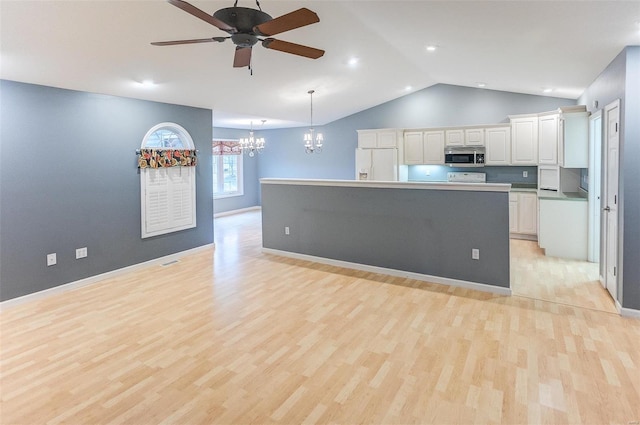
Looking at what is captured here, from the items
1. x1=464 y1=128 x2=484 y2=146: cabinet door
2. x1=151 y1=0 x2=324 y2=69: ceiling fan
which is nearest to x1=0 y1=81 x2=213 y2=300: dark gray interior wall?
x1=151 y1=0 x2=324 y2=69: ceiling fan

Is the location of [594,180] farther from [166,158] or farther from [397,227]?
[166,158]

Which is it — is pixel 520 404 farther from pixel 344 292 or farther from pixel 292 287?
pixel 292 287

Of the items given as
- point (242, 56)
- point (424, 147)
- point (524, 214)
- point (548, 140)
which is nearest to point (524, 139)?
point (548, 140)

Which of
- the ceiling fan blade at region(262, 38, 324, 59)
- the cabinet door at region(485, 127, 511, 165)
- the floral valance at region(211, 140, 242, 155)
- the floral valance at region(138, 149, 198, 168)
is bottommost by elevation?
the floral valance at region(138, 149, 198, 168)

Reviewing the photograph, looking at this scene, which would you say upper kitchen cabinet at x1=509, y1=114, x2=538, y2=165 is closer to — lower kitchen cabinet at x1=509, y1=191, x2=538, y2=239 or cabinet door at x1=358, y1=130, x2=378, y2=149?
lower kitchen cabinet at x1=509, y1=191, x2=538, y2=239

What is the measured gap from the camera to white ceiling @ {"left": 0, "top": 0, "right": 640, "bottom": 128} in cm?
298

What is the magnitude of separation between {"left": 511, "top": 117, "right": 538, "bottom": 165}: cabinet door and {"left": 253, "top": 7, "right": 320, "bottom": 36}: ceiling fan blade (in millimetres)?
5842

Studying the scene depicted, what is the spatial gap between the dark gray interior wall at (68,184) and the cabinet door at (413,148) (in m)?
4.71

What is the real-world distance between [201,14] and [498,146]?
6.40m

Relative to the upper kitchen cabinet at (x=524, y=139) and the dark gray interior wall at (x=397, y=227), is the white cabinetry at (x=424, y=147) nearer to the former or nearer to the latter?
the upper kitchen cabinet at (x=524, y=139)

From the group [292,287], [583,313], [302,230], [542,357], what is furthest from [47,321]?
[583,313]

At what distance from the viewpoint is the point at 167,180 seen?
567 centimetres

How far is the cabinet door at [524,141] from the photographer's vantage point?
664 centimetres

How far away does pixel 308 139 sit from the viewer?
688 centimetres
